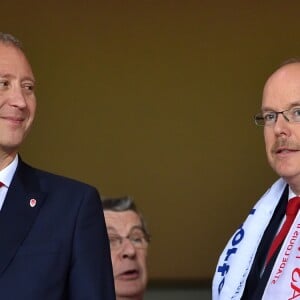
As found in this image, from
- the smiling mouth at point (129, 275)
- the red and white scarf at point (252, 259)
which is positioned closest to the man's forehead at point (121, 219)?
the smiling mouth at point (129, 275)

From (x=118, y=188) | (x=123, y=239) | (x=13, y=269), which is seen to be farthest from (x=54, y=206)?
(x=118, y=188)

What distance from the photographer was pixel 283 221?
351cm

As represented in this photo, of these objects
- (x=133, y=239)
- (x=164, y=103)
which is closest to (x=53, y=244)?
(x=133, y=239)

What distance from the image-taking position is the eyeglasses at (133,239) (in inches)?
165

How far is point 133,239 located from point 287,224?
0.90 m

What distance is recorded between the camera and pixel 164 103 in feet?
17.1

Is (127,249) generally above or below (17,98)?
below

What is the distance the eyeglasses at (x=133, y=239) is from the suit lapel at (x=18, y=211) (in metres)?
1.08

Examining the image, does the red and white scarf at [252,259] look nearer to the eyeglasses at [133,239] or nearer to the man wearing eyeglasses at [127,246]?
the man wearing eyeglasses at [127,246]

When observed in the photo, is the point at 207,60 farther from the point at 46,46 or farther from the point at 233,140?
the point at 46,46

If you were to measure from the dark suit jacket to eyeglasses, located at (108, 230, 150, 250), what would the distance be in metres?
1.09

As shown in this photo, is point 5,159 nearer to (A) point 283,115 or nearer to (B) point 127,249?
(A) point 283,115

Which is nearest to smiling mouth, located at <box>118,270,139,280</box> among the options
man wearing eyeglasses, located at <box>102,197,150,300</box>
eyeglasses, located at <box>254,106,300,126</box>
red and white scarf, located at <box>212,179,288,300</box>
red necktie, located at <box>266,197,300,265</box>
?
man wearing eyeglasses, located at <box>102,197,150,300</box>

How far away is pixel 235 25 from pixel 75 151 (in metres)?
0.88
